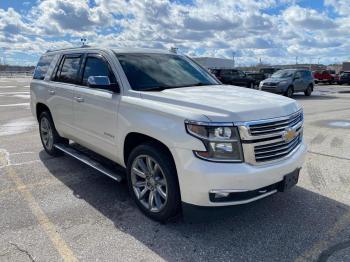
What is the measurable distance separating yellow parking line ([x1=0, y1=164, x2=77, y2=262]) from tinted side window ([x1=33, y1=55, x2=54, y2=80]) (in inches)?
78.7

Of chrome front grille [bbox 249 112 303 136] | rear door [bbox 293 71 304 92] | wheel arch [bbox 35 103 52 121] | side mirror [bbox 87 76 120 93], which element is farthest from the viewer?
rear door [bbox 293 71 304 92]

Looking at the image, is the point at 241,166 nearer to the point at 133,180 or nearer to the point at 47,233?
the point at 133,180

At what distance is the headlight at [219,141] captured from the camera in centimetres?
310

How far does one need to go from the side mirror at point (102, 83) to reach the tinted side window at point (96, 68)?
140mm

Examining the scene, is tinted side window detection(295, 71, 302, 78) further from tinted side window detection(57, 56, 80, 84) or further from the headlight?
the headlight

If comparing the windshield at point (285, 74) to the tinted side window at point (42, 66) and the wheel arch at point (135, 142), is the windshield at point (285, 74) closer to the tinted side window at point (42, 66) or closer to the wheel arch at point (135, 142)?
the tinted side window at point (42, 66)

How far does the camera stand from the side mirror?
3.96 metres

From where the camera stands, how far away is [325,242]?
3367mm

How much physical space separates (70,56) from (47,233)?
2930 millimetres

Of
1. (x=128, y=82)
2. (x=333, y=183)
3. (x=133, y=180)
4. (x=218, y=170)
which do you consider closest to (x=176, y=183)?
(x=218, y=170)

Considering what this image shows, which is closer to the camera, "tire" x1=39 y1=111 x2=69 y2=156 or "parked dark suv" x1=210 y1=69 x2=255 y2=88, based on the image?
"tire" x1=39 y1=111 x2=69 y2=156

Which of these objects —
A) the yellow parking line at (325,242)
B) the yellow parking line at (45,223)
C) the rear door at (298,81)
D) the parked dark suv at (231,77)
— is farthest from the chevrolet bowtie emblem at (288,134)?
the parked dark suv at (231,77)

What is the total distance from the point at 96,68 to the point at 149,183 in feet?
6.03

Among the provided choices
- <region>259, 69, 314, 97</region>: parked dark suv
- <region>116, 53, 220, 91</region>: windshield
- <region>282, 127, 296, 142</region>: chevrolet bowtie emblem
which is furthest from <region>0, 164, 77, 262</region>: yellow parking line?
<region>259, 69, 314, 97</region>: parked dark suv
